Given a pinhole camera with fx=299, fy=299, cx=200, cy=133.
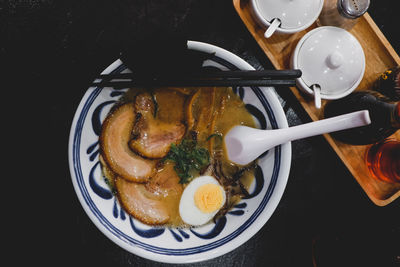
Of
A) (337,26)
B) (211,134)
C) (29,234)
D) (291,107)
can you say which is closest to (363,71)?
(337,26)

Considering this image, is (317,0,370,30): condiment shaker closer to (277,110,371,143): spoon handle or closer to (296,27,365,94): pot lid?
(296,27,365,94): pot lid

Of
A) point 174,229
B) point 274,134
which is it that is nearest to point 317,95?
point 274,134

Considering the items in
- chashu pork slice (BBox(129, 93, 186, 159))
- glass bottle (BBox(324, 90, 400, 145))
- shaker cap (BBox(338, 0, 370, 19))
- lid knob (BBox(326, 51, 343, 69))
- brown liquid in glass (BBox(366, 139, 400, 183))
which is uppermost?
chashu pork slice (BBox(129, 93, 186, 159))

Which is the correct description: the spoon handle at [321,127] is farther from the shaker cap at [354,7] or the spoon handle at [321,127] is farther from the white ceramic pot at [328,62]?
the shaker cap at [354,7]

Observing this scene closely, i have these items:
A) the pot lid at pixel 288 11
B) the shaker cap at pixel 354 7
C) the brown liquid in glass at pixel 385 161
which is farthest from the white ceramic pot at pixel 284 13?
the brown liquid in glass at pixel 385 161

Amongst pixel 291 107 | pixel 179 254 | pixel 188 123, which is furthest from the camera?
pixel 291 107

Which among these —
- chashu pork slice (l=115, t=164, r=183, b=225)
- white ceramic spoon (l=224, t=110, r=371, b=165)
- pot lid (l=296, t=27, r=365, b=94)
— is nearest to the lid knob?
pot lid (l=296, t=27, r=365, b=94)

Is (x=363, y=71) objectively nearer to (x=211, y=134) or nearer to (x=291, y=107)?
(x=291, y=107)
